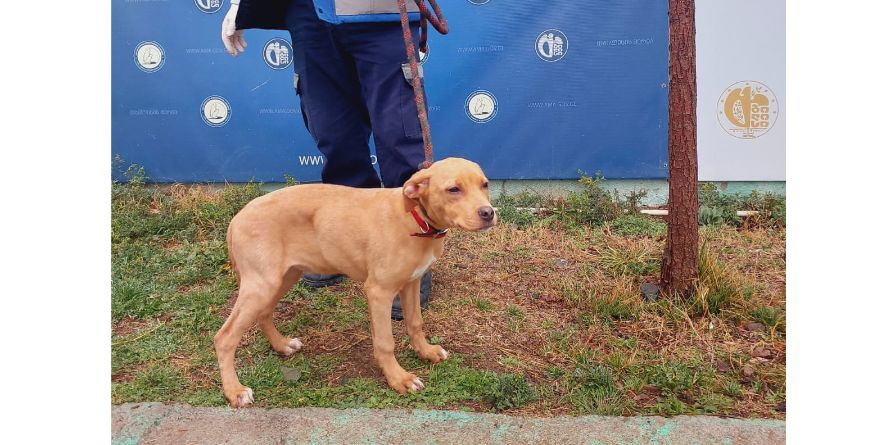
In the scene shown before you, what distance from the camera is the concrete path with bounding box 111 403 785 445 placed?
88.7 inches

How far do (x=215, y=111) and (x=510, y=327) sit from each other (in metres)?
4.29

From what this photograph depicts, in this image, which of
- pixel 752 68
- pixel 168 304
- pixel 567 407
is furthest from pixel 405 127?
pixel 752 68

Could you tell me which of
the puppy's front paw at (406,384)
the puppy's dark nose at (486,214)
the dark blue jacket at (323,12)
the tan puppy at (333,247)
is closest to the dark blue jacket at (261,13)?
the dark blue jacket at (323,12)

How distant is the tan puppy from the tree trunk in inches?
63.3

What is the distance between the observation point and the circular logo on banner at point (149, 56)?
601 centimetres

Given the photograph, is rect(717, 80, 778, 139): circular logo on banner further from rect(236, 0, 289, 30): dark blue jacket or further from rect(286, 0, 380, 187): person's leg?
rect(236, 0, 289, 30): dark blue jacket

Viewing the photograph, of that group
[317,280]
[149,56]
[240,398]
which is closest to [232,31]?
[317,280]

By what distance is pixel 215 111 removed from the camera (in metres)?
6.10

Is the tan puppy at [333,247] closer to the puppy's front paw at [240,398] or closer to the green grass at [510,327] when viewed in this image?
the puppy's front paw at [240,398]

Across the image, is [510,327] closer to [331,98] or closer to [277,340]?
[277,340]

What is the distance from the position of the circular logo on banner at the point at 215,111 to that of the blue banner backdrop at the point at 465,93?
0.01 meters

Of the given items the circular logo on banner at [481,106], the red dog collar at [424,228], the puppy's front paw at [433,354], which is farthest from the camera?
the circular logo on banner at [481,106]

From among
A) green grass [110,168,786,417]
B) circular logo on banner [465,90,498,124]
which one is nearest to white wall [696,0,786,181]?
green grass [110,168,786,417]

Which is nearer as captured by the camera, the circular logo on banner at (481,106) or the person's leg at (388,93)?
the person's leg at (388,93)
